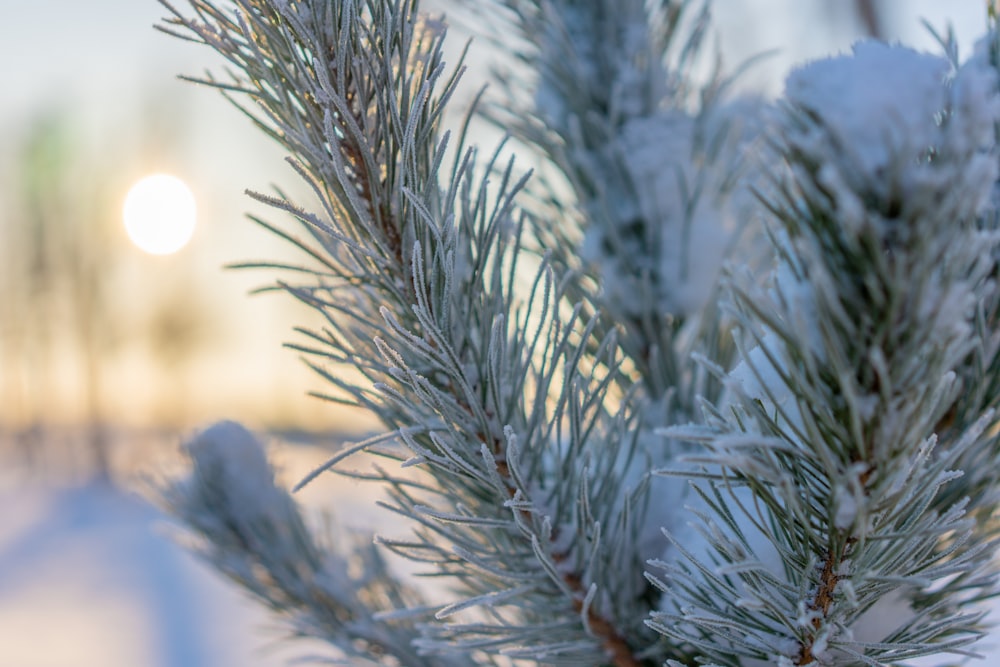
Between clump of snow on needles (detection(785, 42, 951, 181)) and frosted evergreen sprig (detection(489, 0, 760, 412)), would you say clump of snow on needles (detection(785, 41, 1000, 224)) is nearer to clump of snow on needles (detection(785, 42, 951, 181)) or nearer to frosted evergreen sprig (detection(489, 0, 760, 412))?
clump of snow on needles (detection(785, 42, 951, 181))

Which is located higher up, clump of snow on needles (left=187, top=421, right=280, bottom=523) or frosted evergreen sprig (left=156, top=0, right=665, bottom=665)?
frosted evergreen sprig (left=156, top=0, right=665, bottom=665)

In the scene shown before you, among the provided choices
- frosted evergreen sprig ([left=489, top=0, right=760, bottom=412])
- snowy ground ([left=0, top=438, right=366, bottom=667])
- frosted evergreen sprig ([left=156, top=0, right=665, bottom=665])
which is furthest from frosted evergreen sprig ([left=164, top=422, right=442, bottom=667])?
snowy ground ([left=0, top=438, right=366, bottom=667])

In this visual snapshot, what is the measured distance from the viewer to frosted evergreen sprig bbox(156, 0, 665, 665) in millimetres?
632

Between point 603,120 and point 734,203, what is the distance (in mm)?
270

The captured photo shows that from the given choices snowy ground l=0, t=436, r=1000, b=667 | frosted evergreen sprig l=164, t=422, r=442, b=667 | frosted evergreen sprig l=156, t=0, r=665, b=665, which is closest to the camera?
frosted evergreen sprig l=156, t=0, r=665, b=665

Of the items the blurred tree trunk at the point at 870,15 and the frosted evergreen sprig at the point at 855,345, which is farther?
the blurred tree trunk at the point at 870,15

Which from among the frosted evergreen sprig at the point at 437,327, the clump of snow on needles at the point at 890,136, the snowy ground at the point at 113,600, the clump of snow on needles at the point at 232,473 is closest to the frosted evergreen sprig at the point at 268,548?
the clump of snow on needles at the point at 232,473

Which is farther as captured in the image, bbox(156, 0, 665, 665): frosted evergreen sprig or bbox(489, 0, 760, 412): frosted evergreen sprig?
bbox(489, 0, 760, 412): frosted evergreen sprig

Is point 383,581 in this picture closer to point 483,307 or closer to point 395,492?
point 395,492

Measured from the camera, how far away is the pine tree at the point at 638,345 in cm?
44

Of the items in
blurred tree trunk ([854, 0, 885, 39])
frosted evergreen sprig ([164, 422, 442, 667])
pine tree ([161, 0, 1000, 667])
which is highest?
blurred tree trunk ([854, 0, 885, 39])

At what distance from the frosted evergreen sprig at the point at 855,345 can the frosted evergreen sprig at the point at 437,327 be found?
0.17 metres

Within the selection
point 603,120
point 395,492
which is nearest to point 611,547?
point 395,492

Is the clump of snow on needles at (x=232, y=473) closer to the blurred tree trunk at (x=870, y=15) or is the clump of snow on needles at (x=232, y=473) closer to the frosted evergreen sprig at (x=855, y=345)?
the frosted evergreen sprig at (x=855, y=345)
